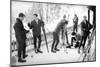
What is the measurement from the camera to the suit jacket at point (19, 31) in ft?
7.00

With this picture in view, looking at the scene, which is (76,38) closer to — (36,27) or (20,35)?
(36,27)

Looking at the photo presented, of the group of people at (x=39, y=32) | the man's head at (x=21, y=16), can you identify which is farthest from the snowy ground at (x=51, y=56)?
the man's head at (x=21, y=16)

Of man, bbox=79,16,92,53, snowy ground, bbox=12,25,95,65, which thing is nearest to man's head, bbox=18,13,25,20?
snowy ground, bbox=12,25,95,65

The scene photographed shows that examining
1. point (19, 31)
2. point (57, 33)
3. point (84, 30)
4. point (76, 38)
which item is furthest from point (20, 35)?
point (84, 30)

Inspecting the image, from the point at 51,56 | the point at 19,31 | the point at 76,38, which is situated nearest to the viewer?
the point at 19,31

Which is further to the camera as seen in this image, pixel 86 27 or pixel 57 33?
pixel 86 27

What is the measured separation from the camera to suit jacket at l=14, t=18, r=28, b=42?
2135 millimetres

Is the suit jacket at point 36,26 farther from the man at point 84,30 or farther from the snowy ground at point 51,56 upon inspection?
the man at point 84,30

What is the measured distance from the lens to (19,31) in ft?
7.06

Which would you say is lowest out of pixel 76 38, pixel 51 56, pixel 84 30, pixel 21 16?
pixel 51 56

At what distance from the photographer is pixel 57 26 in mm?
2303

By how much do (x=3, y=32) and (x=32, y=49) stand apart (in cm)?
40

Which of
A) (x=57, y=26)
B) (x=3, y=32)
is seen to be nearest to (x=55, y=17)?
(x=57, y=26)

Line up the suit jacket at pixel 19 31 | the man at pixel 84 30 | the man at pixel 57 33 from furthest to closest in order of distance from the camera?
the man at pixel 84 30 < the man at pixel 57 33 < the suit jacket at pixel 19 31
